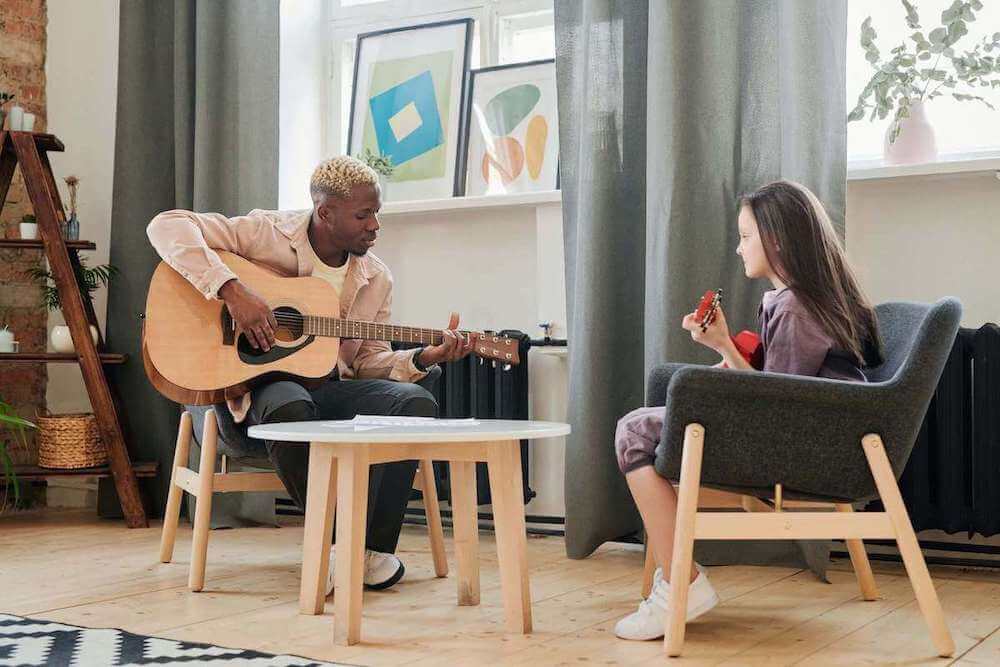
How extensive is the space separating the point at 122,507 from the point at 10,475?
334 millimetres

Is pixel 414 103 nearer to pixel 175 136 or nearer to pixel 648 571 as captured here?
pixel 175 136

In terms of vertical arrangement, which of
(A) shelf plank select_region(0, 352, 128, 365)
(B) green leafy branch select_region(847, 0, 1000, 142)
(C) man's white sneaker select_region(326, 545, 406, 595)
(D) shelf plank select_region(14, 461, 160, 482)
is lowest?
(C) man's white sneaker select_region(326, 545, 406, 595)

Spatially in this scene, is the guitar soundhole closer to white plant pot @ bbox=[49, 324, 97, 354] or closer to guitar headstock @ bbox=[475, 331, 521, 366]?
guitar headstock @ bbox=[475, 331, 521, 366]

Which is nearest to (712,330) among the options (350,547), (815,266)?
(815,266)

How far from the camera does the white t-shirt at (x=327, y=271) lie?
8.66 feet

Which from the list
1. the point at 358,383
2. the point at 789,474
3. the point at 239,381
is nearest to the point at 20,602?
the point at 239,381

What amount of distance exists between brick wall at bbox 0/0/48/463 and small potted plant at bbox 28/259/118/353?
0.14 meters

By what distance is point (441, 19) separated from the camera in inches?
140

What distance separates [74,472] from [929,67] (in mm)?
2652

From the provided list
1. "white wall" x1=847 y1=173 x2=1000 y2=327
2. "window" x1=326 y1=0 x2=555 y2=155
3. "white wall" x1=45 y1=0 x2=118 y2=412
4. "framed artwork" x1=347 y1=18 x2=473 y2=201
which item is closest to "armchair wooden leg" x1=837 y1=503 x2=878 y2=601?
"white wall" x1=847 y1=173 x2=1000 y2=327

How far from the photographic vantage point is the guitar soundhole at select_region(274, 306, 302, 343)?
2.48m

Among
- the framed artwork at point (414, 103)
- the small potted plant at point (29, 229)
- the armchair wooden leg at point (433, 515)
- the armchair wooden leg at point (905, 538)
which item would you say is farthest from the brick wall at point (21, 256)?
the armchair wooden leg at point (905, 538)

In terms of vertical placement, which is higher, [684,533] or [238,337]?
[238,337]

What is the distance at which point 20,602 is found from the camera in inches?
88.6
